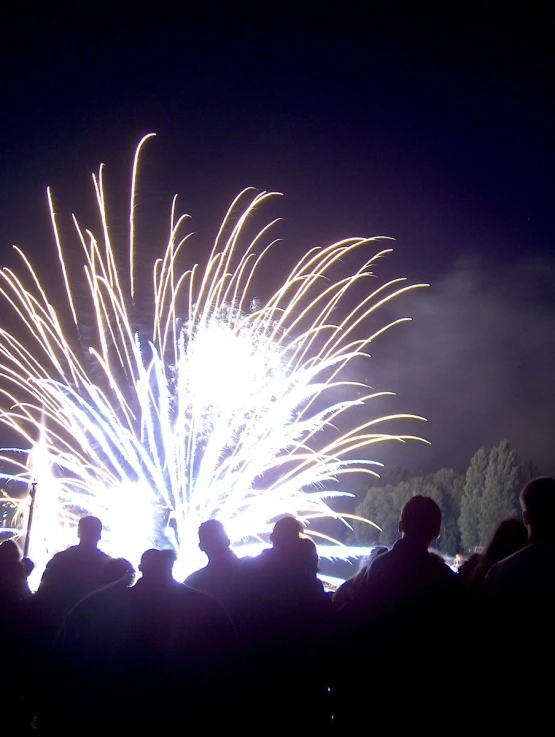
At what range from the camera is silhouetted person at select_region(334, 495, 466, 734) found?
12.1 ft

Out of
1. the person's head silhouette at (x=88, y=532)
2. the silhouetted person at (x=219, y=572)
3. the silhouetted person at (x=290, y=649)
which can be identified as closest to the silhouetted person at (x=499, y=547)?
the silhouetted person at (x=290, y=649)

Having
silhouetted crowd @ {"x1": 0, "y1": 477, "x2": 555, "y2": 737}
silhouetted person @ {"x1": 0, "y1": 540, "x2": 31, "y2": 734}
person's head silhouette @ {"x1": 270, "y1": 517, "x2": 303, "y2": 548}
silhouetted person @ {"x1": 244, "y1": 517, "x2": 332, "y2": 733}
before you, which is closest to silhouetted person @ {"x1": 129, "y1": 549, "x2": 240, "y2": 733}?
silhouetted crowd @ {"x1": 0, "y1": 477, "x2": 555, "y2": 737}

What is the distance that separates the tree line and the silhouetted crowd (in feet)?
113

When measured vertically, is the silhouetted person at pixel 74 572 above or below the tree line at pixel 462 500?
below

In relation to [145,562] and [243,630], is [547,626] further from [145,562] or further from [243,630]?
[145,562]

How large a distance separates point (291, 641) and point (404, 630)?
0.95 metres

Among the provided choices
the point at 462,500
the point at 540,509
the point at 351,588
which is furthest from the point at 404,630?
the point at 462,500

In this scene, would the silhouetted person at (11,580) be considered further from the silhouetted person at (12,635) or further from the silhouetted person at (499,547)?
the silhouetted person at (499,547)

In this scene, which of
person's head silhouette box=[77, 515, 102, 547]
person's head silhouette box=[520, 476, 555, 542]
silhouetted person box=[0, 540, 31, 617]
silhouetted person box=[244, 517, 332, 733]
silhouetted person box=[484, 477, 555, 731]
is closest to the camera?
silhouetted person box=[484, 477, 555, 731]

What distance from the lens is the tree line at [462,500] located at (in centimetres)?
4628

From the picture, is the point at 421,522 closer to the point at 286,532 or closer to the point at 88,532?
the point at 286,532

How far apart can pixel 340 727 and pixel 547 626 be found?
154 centimetres

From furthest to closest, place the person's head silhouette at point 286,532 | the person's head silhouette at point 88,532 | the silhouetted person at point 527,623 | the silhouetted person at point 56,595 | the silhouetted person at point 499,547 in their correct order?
the person's head silhouette at point 88,532 → the person's head silhouette at point 286,532 → the silhouetted person at point 56,595 → the silhouetted person at point 499,547 → the silhouetted person at point 527,623

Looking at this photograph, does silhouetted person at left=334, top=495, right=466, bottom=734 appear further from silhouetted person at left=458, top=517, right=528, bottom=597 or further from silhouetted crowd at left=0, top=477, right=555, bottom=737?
silhouetted person at left=458, top=517, right=528, bottom=597
